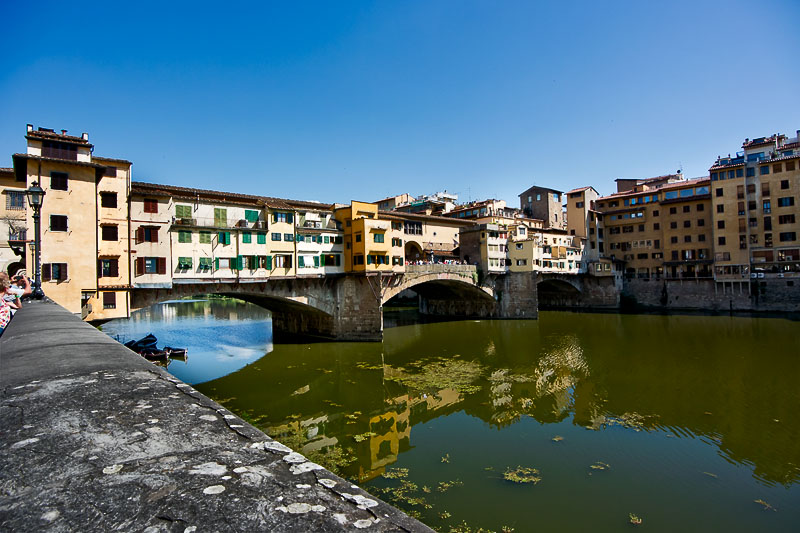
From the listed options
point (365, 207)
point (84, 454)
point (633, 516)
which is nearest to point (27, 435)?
point (84, 454)

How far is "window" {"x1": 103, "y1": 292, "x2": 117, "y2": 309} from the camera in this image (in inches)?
942

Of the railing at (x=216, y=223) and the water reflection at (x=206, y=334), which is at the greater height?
the railing at (x=216, y=223)

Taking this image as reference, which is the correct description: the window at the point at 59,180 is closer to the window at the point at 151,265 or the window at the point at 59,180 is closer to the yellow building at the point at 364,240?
the window at the point at 151,265

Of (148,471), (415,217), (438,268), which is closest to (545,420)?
(148,471)

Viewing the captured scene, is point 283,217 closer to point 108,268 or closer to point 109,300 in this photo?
point 108,268

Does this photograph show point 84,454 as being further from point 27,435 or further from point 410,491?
point 410,491

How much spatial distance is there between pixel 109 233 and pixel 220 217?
22.7 feet

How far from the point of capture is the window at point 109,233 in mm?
24344

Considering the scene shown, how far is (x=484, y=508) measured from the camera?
11.0m

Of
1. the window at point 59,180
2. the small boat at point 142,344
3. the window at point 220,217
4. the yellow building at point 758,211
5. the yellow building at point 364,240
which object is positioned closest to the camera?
the window at point 59,180

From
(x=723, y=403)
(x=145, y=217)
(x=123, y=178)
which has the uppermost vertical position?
(x=123, y=178)

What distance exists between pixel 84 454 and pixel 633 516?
483 inches

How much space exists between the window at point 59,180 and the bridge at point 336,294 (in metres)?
6.98

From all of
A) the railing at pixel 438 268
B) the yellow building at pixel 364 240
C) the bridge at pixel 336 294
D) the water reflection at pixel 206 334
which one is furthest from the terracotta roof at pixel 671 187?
the water reflection at pixel 206 334
